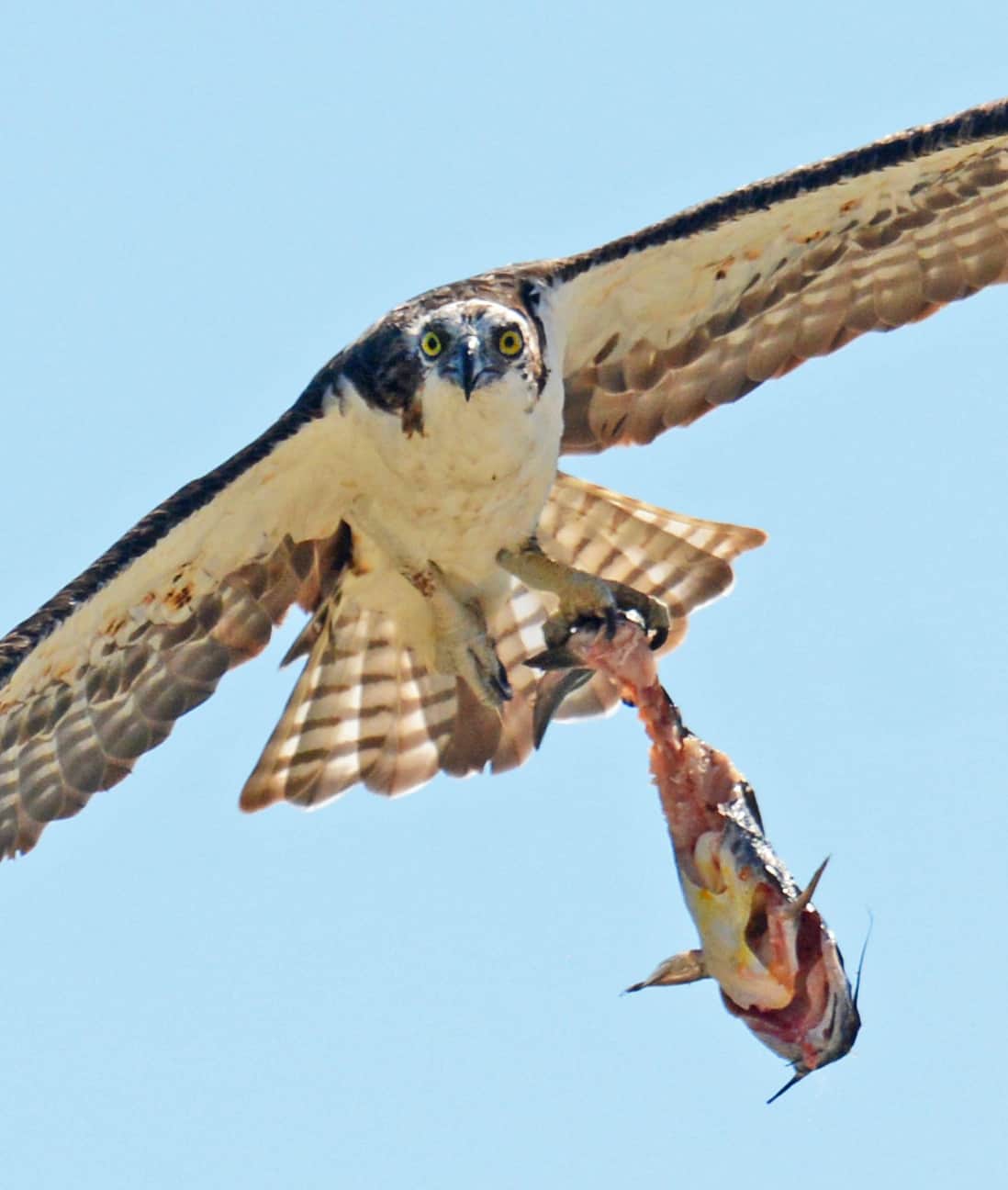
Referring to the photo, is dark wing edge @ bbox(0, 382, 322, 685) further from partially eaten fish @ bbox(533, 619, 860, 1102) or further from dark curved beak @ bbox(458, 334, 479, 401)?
partially eaten fish @ bbox(533, 619, 860, 1102)

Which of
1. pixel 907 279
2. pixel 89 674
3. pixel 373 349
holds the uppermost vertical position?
pixel 907 279

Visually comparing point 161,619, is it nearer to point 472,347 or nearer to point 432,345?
point 432,345

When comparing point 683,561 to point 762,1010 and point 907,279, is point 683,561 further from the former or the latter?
point 762,1010

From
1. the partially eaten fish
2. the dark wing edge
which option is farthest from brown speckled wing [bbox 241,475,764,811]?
the partially eaten fish

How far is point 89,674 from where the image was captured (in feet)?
35.7

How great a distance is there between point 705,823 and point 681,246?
3.44m

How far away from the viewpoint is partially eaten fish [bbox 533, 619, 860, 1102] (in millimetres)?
7910

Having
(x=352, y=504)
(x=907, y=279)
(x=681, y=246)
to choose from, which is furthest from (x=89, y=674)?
(x=907, y=279)

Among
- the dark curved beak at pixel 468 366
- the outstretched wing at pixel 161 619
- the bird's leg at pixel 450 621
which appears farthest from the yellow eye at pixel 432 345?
the bird's leg at pixel 450 621

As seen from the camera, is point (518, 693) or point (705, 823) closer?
point (705, 823)

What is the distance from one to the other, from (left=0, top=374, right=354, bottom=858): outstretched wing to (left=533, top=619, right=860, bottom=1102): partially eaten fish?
283 cm

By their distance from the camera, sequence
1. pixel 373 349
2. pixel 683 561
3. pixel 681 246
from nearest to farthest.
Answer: pixel 373 349
pixel 681 246
pixel 683 561

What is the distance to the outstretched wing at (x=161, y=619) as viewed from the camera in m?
10.5

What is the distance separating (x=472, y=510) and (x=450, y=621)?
2.91 feet
